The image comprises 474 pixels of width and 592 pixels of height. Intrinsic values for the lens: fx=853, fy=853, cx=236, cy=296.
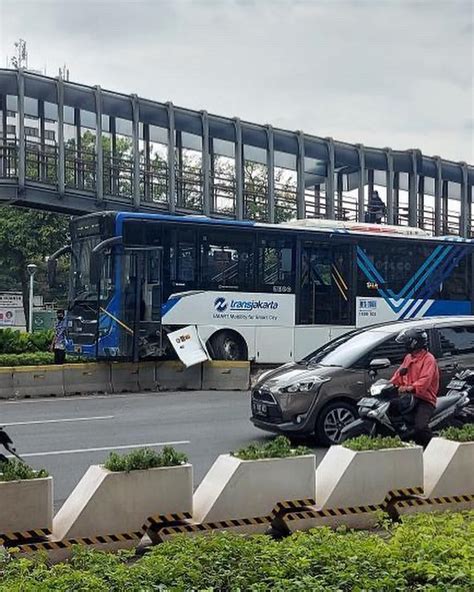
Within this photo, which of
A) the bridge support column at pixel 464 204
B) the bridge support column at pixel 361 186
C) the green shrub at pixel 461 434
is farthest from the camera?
the bridge support column at pixel 464 204

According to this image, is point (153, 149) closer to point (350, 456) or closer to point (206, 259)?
point (206, 259)

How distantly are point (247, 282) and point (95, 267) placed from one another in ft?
12.3

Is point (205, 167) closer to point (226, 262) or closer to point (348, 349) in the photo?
point (226, 262)

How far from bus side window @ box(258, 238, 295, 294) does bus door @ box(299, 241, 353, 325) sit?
1.10 ft

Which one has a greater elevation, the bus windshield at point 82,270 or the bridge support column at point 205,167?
the bridge support column at point 205,167

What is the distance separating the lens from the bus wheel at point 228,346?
63.0 feet

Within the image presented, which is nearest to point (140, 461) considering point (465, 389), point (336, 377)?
point (336, 377)

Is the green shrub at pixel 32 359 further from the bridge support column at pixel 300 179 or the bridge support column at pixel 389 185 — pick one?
the bridge support column at pixel 389 185

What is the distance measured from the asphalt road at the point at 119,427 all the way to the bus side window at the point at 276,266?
10.4ft

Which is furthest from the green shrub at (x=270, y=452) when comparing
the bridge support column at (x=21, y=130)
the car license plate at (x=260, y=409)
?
the bridge support column at (x=21, y=130)

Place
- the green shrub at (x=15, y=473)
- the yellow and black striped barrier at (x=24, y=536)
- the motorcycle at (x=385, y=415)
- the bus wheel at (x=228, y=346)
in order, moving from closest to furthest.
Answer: the yellow and black striped barrier at (x=24, y=536) → the green shrub at (x=15, y=473) → the motorcycle at (x=385, y=415) → the bus wheel at (x=228, y=346)

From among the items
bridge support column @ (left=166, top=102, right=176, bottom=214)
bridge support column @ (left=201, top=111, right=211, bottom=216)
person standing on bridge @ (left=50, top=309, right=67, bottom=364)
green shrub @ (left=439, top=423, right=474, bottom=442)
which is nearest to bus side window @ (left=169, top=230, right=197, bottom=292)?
person standing on bridge @ (left=50, top=309, right=67, bottom=364)

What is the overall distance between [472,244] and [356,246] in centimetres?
382

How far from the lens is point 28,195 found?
23.2 meters
